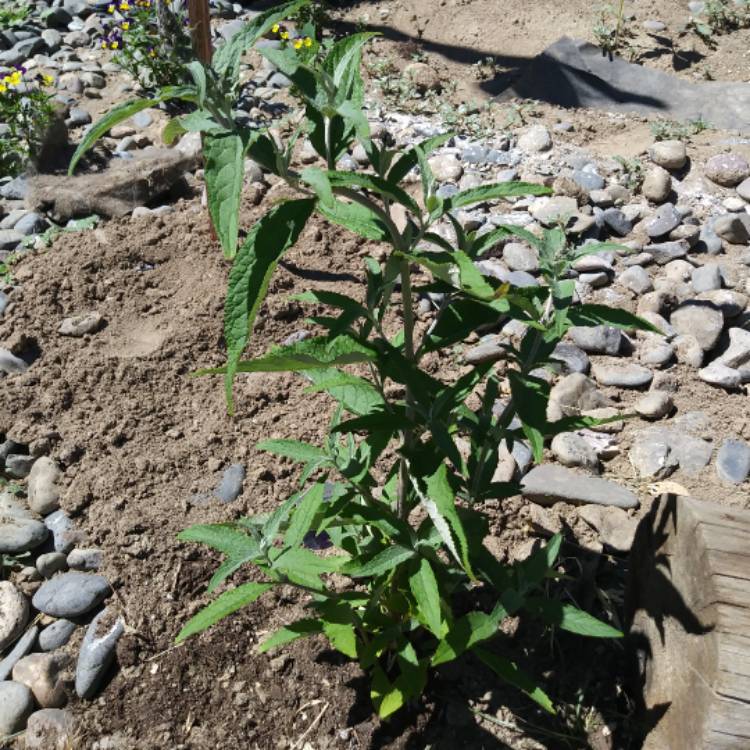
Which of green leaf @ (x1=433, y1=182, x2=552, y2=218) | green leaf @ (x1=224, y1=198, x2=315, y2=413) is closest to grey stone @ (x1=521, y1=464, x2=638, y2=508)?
green leaf @ (x1=433, y1=182, x2=552, y2=218)

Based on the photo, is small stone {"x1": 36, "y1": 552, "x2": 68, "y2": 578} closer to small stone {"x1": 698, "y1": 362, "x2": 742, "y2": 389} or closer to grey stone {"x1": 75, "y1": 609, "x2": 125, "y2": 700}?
grey stone {"x1": 75, "y1": 609, "x2": 125, "y2": 700}

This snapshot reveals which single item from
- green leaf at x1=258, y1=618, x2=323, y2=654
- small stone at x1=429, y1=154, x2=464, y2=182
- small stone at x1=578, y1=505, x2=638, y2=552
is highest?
small stone at x1=429, y1=154, x2=464, y2=182

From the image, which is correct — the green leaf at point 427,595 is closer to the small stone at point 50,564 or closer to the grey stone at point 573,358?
the small stone at point 50,564

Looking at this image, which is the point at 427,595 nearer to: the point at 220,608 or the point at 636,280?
the point at 220,608

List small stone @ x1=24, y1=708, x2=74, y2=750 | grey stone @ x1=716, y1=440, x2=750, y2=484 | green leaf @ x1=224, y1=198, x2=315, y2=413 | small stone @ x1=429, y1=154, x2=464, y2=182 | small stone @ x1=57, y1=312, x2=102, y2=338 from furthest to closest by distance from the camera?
small stone @ x1=429, y1=154, x2=464, y2=182
small stone @ x1=57, y1=312, x2=102, y2=338
grey stone @ x1=716, y1=440, x2=750, y2=484
small stone @ x1=24, y1=708, x2=74, y2=750
green leaf @ x1=224, y1=198, x2=315, y2=413

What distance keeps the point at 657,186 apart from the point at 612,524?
7.15 ft

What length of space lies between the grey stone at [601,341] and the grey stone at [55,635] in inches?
88.1

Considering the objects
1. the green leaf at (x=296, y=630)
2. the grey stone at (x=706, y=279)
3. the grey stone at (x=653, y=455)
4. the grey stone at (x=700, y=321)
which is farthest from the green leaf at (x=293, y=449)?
the grey stone at (x=706, y=279)

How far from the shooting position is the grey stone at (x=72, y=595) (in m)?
2.74

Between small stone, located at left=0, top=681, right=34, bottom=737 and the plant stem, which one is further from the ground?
the plant stem

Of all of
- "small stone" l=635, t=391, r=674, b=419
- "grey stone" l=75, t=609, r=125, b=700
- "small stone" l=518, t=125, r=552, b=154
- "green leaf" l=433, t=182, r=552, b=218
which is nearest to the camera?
"green leaf" l=433, t=182, r=552, b=218

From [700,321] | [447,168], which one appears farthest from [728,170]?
[447,168]

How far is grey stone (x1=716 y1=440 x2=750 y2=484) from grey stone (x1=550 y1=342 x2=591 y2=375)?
0.63m

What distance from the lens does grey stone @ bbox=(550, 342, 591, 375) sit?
348 cm
